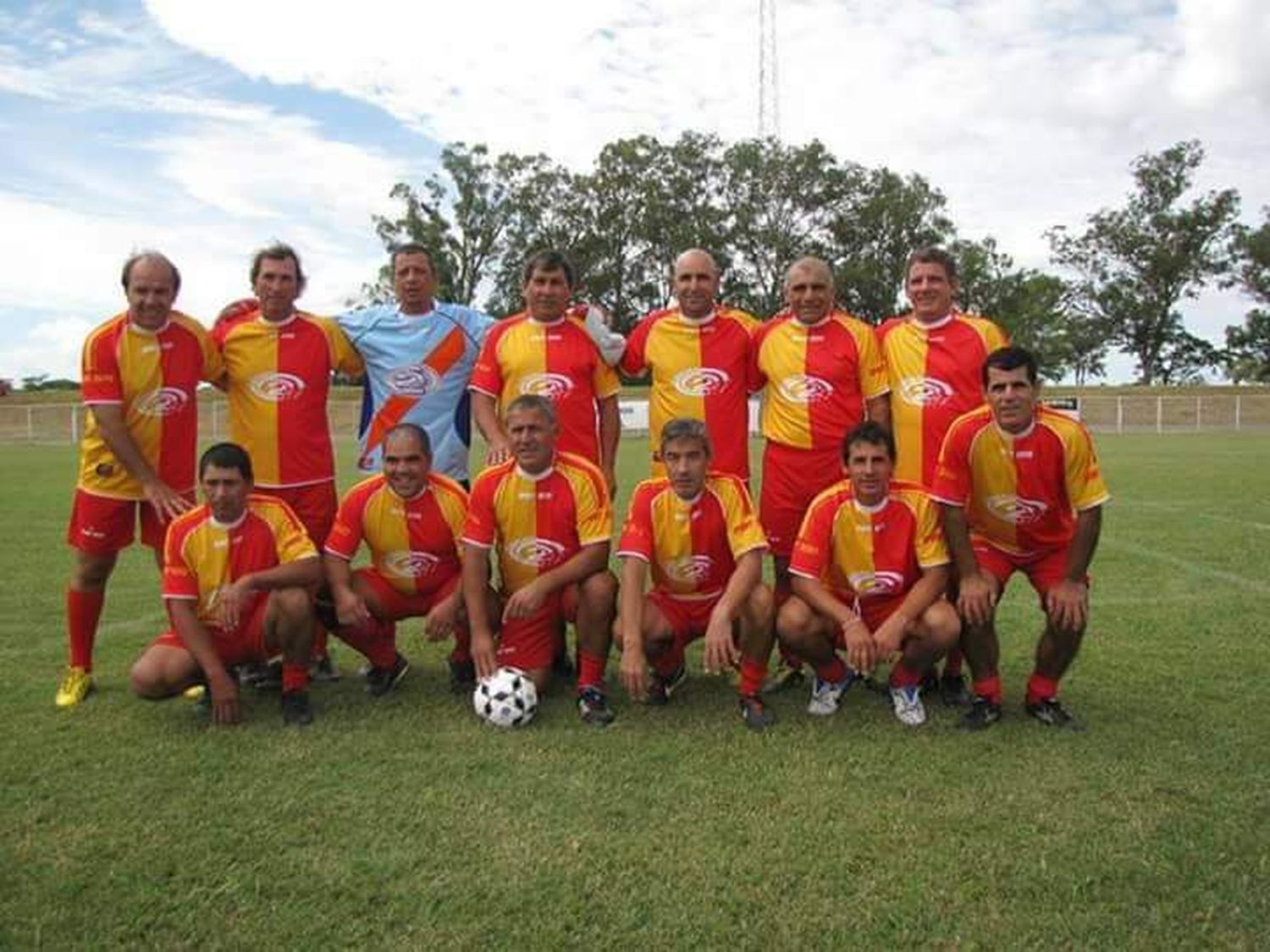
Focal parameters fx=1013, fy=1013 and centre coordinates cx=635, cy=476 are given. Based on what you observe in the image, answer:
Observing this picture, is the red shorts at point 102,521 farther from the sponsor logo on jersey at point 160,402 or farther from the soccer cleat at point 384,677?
the soccer cleat at point 384,677

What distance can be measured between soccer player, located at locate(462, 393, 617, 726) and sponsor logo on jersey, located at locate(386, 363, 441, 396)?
2.59 ft

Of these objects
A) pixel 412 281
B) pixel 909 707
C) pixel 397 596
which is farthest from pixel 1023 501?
pixel 412 281

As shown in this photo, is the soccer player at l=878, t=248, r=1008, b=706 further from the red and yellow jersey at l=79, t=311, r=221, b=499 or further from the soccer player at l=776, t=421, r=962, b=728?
the red and yellow jersey at l=79, t=311, r=221, b=499

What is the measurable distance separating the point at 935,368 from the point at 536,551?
77.3 inches

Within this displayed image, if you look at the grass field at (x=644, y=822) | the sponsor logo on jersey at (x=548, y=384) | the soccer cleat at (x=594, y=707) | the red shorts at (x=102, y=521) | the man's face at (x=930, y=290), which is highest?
the man's face at (x=930, y=290)

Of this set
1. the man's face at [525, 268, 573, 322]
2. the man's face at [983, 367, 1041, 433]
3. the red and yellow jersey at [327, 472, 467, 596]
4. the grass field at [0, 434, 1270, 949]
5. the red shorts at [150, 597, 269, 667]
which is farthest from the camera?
the man's face at [525, 268, 573, 322]

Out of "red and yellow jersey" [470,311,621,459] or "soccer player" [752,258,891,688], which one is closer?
"soccer player" [752,258,891,688]

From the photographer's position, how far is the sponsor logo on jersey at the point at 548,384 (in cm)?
484

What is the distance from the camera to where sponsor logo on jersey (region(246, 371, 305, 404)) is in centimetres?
471

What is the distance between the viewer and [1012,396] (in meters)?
3.91

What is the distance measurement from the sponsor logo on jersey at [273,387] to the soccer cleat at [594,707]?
196 cm

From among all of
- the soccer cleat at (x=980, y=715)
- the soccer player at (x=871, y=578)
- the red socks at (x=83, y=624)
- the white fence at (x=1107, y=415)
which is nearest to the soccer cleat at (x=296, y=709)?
the red socks at (x=83, y=624)

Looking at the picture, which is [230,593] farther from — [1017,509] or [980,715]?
[1017,509]

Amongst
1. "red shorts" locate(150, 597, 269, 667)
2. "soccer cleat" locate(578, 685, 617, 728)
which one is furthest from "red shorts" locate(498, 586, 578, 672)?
"red shorts" locate(150, 597, 269, 667)
